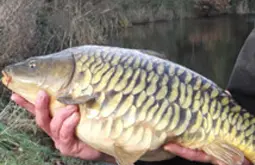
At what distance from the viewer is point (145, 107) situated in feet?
4.83

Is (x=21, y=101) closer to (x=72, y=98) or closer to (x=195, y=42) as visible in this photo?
(x=72, y=98)

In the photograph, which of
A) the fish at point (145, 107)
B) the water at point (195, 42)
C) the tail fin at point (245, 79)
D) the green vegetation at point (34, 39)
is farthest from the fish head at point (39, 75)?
the water at point (195, 42)

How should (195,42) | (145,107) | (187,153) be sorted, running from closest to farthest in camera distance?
(145,107), (187,153), (195,42)

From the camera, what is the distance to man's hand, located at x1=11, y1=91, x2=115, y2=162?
1.55 m

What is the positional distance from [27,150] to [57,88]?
2502 mm

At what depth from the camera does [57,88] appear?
61.6 inches

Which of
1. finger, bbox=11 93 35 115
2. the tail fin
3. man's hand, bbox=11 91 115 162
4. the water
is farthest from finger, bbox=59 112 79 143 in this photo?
the water

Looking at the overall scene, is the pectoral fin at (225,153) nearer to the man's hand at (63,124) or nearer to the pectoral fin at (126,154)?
the pectoral fin at (126,154)

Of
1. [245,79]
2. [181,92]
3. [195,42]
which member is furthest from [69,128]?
[195,42]

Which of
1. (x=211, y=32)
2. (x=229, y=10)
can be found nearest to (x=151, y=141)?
(x=211, y=32)

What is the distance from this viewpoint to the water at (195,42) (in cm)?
1023

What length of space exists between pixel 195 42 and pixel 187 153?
12.9m

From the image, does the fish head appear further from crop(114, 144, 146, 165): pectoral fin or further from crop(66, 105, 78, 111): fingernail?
crop(114, 144, 146, 165): pectoral fin

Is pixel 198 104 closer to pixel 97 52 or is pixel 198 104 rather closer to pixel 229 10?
pixel 97 52
